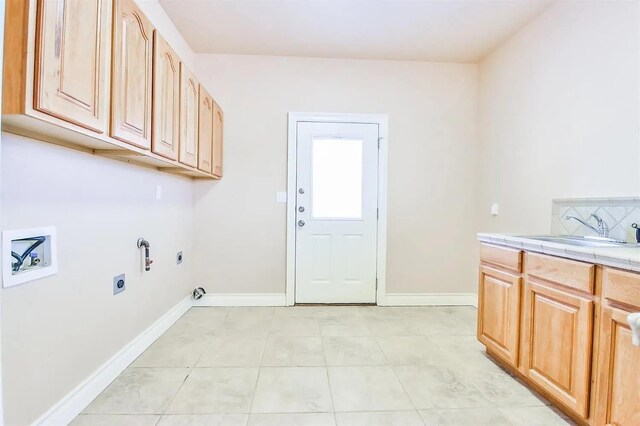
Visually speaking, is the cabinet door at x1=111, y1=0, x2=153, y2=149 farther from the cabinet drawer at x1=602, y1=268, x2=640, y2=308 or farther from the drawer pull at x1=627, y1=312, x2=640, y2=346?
the cabinet drawer at x1=602, y1=268, x2=640, y2=308

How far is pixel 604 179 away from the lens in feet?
6.40

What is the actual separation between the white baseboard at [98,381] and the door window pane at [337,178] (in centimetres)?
177

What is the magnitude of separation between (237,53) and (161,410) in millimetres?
3046

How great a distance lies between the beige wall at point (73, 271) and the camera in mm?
1270

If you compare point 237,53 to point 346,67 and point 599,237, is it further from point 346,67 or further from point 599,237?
point 599,237

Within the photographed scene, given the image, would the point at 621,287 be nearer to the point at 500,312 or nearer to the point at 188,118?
the point at 500,312

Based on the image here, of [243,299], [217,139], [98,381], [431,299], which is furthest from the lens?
[431,299]

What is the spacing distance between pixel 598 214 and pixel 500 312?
849mm

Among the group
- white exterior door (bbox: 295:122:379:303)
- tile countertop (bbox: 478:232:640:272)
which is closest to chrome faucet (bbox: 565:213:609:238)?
tile countertop (bbox: 478:232:640:272)

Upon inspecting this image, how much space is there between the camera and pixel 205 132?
271 centimetres

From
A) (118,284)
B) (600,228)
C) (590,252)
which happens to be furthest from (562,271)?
(118,284)

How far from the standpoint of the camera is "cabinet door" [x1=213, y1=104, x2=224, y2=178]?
2.95 meters

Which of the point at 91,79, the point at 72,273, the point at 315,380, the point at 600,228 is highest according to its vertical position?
the point at 91,79

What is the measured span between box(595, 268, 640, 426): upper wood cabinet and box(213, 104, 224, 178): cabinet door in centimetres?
282
